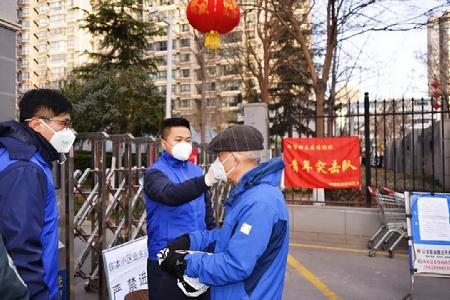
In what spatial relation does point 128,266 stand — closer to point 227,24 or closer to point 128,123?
point 227,24

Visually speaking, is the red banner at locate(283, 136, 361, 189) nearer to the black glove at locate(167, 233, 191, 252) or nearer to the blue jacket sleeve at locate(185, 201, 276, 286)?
the black glove at locate(167, 233, 191, 252)

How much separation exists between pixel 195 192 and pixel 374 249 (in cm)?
500

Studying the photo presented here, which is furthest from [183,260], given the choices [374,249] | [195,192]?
[374,249]

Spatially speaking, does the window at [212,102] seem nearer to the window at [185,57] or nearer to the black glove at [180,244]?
the window at [185,57]

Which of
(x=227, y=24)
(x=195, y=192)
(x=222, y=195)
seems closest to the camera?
(x=195, y=192)

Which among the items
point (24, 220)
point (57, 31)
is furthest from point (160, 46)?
point (24, 220)

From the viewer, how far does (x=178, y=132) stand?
3.21 meters

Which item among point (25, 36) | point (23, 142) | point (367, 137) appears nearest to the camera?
point (23, 142)

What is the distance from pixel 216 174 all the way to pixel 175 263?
0.63m

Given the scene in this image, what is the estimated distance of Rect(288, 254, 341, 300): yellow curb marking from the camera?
507 cm

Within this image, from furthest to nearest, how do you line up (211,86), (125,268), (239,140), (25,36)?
(211,86) < (25,36) < (125,268) < (239,140)

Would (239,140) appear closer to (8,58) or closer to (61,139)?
(61,139)

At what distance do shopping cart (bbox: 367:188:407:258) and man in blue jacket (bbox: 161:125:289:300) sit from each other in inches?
204

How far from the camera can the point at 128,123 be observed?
1906cm
